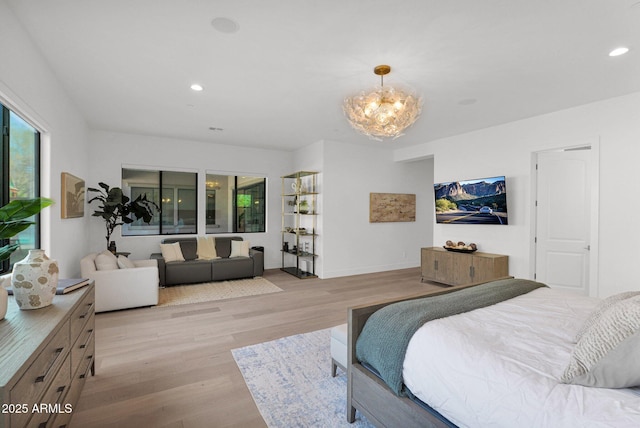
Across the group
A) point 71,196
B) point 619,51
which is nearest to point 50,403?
point 71,196

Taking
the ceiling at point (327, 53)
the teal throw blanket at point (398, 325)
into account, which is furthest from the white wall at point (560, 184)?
the teal throw blanket at point (398, 325)

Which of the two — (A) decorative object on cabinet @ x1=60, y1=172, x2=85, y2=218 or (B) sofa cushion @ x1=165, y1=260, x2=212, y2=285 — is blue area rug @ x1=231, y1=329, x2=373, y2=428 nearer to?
(A) decorative object on cabinet @ x1=60, y1=172, x2=85, y2=218

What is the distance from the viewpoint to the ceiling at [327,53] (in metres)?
2.21

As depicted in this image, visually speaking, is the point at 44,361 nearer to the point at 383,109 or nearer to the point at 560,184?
the point at 383,109

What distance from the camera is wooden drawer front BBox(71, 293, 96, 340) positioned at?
6.39 ft

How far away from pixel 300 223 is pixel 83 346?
513 cm

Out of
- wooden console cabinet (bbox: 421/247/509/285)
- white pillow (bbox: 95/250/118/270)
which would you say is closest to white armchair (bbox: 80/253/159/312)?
white pillow (bbox: 95/250/118/270)

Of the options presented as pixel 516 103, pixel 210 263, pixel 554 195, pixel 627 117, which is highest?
pixel 516 103

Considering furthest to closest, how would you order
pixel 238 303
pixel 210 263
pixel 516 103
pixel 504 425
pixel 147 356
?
pixel 210 263
pixel 238 303
pixel 516 103
pixel 147 356
pixel 504 425

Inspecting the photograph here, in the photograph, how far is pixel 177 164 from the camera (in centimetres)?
627

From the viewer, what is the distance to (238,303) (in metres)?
4.51

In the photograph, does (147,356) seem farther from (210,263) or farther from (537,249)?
(537,249)

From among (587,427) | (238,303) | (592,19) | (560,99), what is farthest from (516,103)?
(238,303)

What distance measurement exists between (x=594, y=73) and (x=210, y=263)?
20.0 ft
